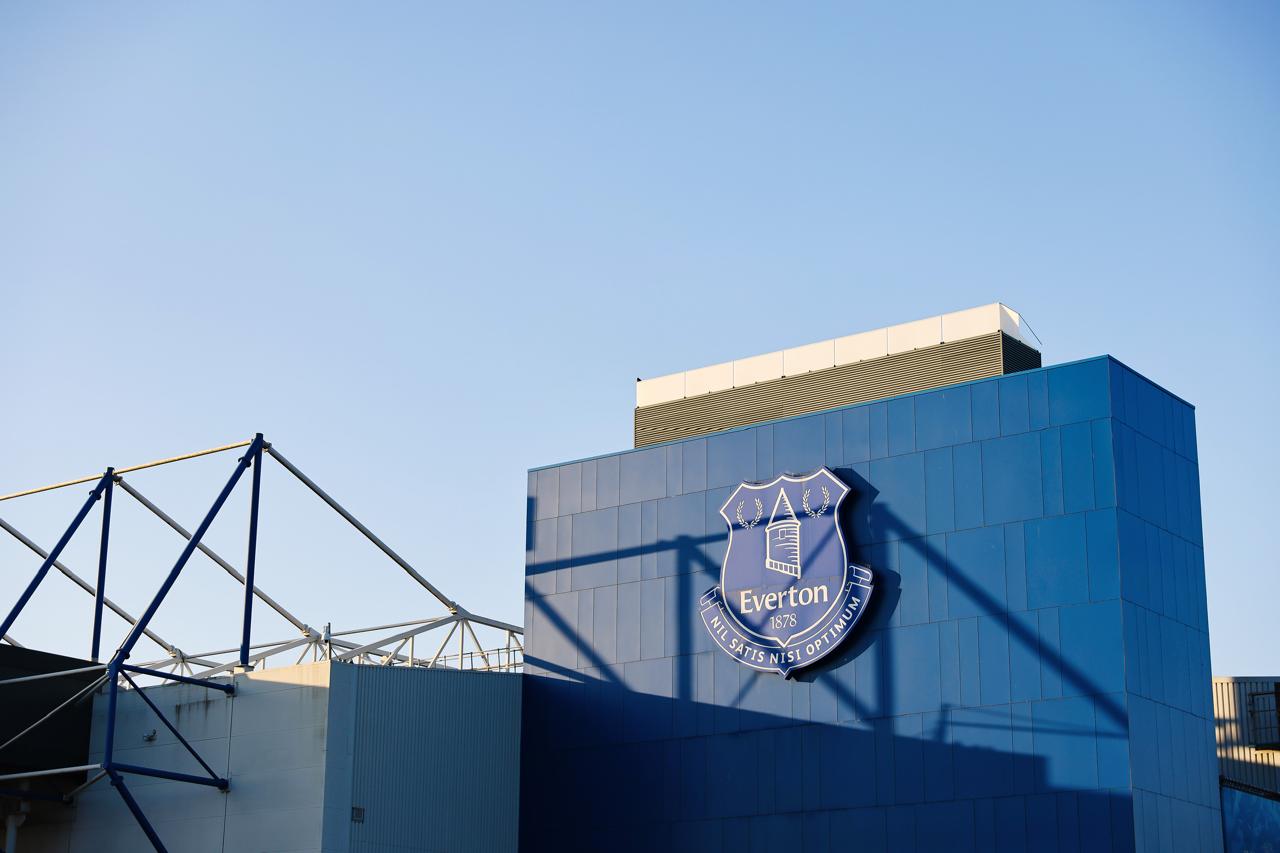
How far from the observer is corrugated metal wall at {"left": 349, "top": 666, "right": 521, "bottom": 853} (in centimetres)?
5012

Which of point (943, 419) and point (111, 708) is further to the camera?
point (111, 708)

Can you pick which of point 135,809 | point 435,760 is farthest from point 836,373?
point 135,809

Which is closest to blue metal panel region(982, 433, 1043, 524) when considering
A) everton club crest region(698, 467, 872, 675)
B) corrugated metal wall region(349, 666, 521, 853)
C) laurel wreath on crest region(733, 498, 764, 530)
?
everton club crest region(698, 467, 872, 675)

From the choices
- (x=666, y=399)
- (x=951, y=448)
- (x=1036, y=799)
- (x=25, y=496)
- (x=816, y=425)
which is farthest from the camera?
(x=25, y=496)

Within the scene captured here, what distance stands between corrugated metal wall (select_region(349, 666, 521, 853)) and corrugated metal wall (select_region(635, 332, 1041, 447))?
9.29m

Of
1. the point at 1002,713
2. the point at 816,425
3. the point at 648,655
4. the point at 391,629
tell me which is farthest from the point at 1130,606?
the point at 391,629

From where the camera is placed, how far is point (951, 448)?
46938mm

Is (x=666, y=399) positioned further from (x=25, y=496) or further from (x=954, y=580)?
(x=25, y=496)

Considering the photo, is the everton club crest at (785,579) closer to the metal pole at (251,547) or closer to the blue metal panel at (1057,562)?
the blue metal panel at (1057,562)

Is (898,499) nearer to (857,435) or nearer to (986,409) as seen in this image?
(857,435)

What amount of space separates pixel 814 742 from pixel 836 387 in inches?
425

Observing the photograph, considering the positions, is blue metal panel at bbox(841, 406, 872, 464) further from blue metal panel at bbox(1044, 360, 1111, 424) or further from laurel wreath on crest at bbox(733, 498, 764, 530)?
blue metal panel at bbox(1044, 360, 1111, 424)

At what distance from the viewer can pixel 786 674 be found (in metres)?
48.5

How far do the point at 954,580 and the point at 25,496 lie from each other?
33.5 m
